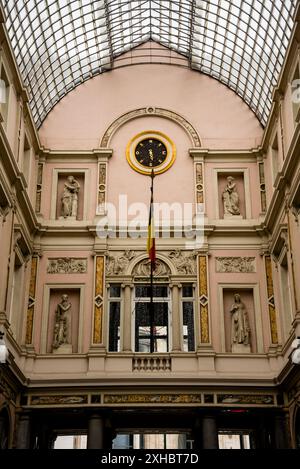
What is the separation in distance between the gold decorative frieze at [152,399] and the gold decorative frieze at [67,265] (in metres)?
5.15

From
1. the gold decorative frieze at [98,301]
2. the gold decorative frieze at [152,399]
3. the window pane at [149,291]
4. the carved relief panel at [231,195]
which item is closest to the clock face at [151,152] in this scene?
the carved relief panel at [231,195]

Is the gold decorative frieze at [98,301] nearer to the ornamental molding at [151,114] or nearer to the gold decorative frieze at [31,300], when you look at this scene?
the gold decorative frieze at [31,300]

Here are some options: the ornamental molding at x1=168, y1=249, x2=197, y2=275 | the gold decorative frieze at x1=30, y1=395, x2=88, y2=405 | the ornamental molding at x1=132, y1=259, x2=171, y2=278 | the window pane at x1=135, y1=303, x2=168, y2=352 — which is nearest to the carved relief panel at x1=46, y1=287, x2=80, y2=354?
the gold decorative frieze at x1=30, y1=395, x2=88, y2=405

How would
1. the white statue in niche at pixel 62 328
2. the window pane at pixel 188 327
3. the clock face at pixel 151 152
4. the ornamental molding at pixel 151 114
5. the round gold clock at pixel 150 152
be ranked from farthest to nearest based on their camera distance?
the ornamental molding at pixel 151 114, the clock face at pixel 151 152, the round gold clock at pixel 150 152, the window pane at pixel 188 327, the white statue in niche at pixel 62 328

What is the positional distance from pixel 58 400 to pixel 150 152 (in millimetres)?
10883

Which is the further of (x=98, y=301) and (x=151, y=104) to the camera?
(x=151, y=104)

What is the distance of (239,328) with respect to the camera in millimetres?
26547

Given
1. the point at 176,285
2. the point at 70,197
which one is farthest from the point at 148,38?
the point at 176,285

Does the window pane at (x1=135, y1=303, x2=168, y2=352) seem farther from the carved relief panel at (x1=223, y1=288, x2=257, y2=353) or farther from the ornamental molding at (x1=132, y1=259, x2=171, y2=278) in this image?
the carved relief panel at (x1=223, y1=288, x2=257, y2=353)

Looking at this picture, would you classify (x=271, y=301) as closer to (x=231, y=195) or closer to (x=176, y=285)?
(x=176, y=285)

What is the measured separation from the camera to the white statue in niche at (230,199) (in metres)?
28.7

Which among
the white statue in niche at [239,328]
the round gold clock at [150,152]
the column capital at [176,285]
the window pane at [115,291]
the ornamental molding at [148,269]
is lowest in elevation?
the white statue in niche at [239,328]

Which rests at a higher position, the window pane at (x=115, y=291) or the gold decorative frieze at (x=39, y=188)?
the gold decorative frieze at (x=39, y=188)
